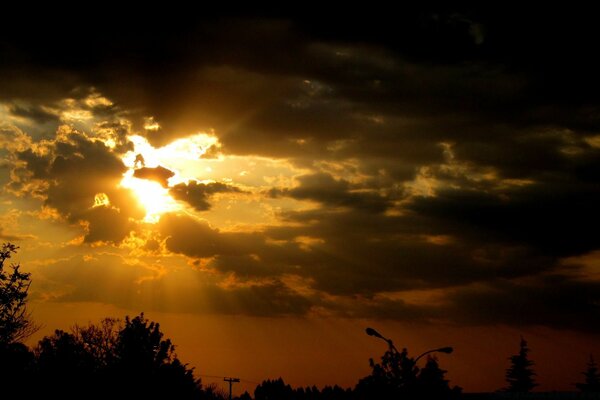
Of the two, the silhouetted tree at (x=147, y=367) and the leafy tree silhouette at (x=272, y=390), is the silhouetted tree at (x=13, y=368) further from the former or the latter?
the leafy tree silhouette at (x=272, y=390)

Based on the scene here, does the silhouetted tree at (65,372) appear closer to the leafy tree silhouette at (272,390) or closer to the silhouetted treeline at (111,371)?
the silhouetted treeline at (111,371)

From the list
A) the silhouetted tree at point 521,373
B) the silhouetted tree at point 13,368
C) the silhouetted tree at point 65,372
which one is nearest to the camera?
the silhouetted tree at point 13,368

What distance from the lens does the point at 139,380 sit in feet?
250

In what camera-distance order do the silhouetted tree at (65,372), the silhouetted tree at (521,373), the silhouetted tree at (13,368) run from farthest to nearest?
1. the silhouetted tree at (521,373)
2. the silhouetted tree at (65,372)
3. the silhouetted tree at (13,368)

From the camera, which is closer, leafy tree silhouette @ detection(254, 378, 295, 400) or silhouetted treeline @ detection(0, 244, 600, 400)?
silhouetted treeline @ detection(0, 244, 600, 400)

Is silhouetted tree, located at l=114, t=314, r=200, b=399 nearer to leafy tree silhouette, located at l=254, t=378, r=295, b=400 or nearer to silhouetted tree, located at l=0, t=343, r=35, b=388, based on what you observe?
silhouetted tree, located at l=0, t=343, r=35, b=388

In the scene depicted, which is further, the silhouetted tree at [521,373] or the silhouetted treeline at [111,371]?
the silhouetted tree at [521,373]

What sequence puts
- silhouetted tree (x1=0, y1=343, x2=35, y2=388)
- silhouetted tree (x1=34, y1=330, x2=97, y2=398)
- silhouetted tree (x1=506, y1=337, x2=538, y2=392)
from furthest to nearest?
1. silhouetted tree (x1=506, y1=337, x2=538, y2=392)
2. silhouetted tree (x1=34, y1=330, x2=97, y2=398)
3. silhouetted tree (x1=0, y1=343, x2=35, y2=388)

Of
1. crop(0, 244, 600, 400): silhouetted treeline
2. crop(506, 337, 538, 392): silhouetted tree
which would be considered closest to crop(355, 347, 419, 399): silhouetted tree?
crop(0, 244, 600, 400): silhouetted treeline

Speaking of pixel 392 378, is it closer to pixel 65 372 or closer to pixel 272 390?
pixel 65 372

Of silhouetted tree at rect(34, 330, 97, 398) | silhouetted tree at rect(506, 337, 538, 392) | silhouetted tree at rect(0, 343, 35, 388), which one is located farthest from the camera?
silhouetted tree at rect(506, 337, 538, 392)

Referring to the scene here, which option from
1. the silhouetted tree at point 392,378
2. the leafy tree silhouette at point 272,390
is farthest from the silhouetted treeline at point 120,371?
the leafy tree silhouette at point 272,390

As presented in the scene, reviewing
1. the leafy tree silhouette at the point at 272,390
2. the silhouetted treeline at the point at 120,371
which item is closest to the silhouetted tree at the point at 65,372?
the silhouetted treeline at the point at 120,371

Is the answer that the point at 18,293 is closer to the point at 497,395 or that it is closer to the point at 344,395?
the point at 497,395
